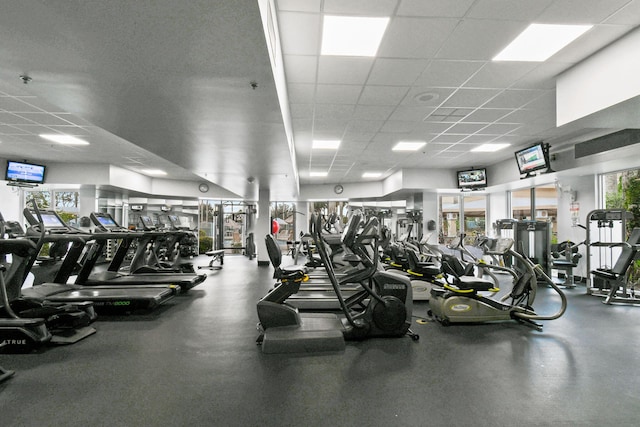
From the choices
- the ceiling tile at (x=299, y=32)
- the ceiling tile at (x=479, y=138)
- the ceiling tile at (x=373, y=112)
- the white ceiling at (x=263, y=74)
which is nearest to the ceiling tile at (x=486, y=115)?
the white ceiling at (x=263, y=74)

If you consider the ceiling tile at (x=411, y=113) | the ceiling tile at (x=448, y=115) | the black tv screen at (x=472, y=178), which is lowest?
the black tv screen at (x=472, y=178)

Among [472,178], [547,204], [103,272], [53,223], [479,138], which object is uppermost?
[479,138]

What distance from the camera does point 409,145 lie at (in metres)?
7.30

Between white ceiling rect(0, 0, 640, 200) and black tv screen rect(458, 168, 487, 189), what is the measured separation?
270 cm

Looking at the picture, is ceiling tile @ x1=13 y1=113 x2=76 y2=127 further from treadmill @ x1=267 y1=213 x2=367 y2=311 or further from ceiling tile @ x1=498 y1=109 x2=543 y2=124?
ceiling tile @ x1=498 y1=109 x2=543 y2=124

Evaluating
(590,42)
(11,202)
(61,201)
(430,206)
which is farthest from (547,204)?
(11,202)

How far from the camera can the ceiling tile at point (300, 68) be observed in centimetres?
360

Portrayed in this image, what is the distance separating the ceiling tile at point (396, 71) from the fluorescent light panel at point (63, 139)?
643 cm

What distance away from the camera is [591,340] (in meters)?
3.52

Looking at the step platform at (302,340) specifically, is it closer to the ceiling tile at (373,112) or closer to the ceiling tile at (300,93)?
the ceiling tile at (300,93)

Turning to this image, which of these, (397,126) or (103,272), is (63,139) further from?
(397,126)

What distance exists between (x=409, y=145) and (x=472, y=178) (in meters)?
3.36

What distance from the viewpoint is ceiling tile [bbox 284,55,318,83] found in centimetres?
360

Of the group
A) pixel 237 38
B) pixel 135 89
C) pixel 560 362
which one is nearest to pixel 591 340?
pixel 560 362
